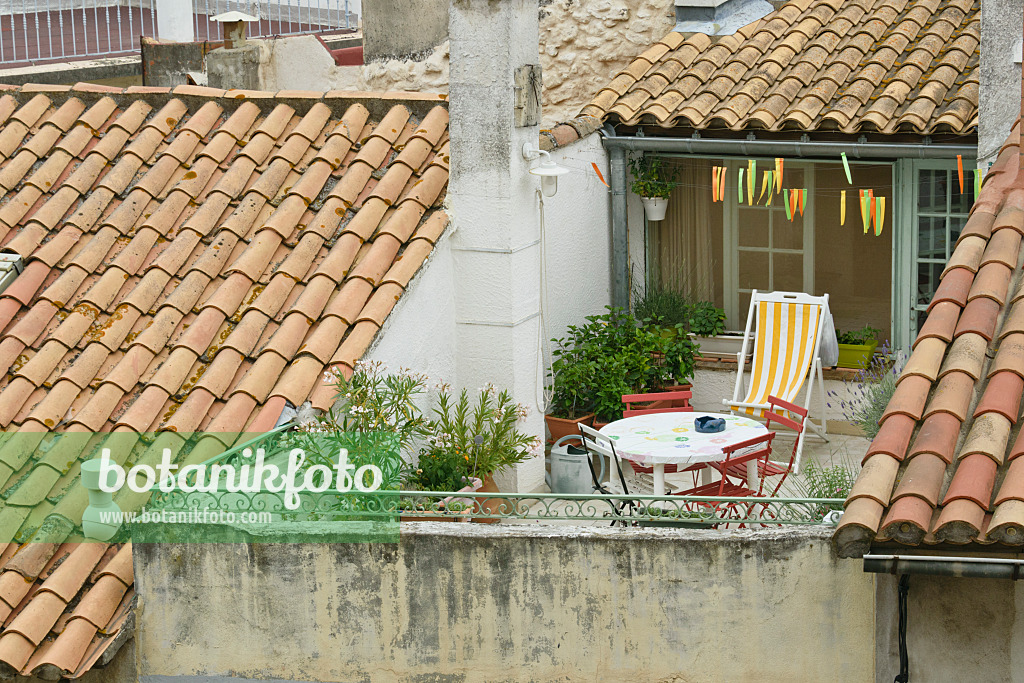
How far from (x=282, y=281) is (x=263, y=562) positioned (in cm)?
190

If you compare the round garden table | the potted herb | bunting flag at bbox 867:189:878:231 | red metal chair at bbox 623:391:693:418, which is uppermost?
bunting flag at bbox 867:189:878:231

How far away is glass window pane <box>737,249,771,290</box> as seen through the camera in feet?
35.8

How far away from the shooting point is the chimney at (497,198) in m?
7.91

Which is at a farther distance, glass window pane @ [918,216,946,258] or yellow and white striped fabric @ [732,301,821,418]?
glass window pane @ [918,216,946,258]

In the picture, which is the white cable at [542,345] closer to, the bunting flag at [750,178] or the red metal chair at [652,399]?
the red metal chair at [652,399]

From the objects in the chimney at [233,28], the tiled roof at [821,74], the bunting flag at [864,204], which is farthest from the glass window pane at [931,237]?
the chimney at [233,28]

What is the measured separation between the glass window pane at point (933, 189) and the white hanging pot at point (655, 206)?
2.00 metres

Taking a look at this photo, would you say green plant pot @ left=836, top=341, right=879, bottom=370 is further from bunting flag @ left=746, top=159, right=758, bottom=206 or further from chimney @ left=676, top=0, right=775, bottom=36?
chimney @ left=676, top=0, right=775, bottom=36

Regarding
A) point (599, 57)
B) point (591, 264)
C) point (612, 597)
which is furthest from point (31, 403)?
point (599, 57)

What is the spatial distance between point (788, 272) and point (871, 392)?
2.02 m

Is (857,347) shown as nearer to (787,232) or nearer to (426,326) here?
(787,232)

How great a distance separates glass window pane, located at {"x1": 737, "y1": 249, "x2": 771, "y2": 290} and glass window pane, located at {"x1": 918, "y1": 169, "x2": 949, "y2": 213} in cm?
134

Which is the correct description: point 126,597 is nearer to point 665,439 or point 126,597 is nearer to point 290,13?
point 665,439

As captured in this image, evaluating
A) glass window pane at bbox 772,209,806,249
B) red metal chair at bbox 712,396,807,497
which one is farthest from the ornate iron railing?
glass window pane at bbox 772,209,806,249
